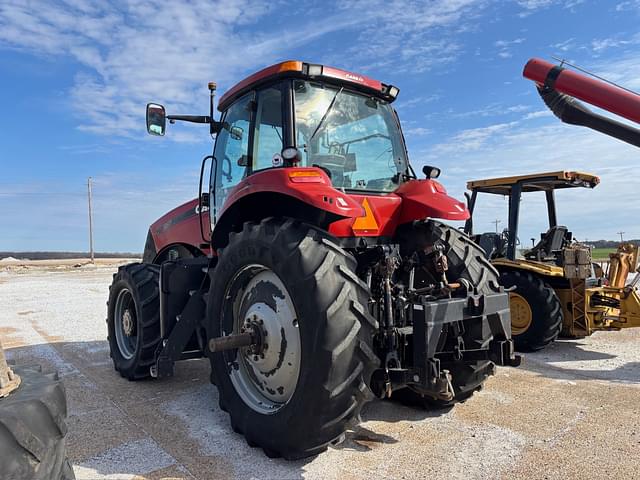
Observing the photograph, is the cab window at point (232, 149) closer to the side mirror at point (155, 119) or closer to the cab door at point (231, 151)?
the cab door at point (231, 151)

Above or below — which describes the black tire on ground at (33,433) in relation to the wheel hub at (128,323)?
above

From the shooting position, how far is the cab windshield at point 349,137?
12.3 feet

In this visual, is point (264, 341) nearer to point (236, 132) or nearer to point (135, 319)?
point (236, 132)

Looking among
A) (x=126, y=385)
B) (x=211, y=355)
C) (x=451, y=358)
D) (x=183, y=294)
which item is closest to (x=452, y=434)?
(x=451, y=358)

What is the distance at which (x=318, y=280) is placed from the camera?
284 centimetres

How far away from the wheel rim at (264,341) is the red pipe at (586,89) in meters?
4.86

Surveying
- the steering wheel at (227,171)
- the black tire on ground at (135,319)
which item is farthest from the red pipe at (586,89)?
the black tire on ground at (135,319)

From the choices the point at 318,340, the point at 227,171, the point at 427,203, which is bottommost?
the point at 318,340

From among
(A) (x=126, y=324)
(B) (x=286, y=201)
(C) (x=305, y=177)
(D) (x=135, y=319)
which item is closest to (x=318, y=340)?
(C) (x=305, y=177)

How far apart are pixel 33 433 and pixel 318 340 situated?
4.78 feet

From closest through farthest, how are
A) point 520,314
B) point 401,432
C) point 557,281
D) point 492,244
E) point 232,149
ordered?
point 401,432, point 232,149, point 520,314, point 557,281, point 492,244

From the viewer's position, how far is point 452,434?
3.47 meters

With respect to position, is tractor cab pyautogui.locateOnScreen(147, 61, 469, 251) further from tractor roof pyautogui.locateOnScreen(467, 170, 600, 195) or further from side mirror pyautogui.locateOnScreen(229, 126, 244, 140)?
tractor roof pyautogui.locateOnScreen(467, 170, 600, 195)

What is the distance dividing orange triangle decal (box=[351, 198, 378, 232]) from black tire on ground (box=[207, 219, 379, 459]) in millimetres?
472
